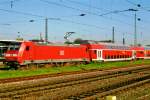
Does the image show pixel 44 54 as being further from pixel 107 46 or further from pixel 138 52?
pixel 138 52

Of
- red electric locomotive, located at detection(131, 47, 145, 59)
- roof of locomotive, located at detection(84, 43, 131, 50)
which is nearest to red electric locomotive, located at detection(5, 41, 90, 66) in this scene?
roof of locomotive, located at detection(84, 43, 131, 50)

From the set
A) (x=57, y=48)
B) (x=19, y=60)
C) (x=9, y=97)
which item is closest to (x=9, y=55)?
(x=19, y=60)

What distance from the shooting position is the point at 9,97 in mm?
15289

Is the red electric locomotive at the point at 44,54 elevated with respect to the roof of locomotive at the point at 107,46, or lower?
lower

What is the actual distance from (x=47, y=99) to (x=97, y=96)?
2068 mm

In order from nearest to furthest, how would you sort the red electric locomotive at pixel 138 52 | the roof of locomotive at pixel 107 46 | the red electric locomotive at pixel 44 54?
the red electric locomotive at pixel 44 54, the roof of locomotive at pixel 107 46, the red electric locomotive at pixel 138 52

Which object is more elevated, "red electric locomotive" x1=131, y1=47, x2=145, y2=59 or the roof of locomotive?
the roof of locomotive

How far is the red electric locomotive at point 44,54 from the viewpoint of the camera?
34.7 meters

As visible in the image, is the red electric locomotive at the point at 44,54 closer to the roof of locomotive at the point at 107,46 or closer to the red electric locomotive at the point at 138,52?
the roof of locomotive at the point at 107,46

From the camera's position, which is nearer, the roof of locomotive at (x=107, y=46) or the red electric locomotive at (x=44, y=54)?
the red electric locomotive at (x=44, y=54)

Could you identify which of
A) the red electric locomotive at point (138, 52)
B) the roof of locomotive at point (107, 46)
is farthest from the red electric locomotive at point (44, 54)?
the red electric locomotive at point (138, 52)

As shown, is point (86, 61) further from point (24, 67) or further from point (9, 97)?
point (9, 97)

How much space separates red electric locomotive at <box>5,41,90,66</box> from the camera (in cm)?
3466

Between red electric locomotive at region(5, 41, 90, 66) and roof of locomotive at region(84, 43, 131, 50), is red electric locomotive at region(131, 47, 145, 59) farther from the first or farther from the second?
red electric locomotive at region(5, 41, 90, 66)
